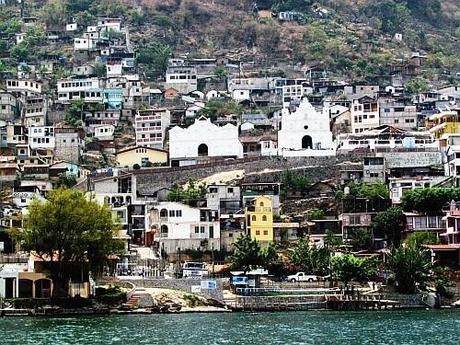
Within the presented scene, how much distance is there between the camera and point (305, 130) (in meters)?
81.9

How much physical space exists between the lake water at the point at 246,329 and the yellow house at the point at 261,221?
12049mm

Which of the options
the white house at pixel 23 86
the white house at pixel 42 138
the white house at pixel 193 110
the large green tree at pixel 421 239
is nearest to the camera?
the large green tree at pixel 421 239

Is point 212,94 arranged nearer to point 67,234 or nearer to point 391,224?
point 391,224

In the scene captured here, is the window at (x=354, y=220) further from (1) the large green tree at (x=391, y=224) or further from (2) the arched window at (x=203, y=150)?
(2) the arched window at (x=203, y=150)

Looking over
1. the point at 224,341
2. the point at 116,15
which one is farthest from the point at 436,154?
the point at 116,15

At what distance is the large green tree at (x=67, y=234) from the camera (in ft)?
179

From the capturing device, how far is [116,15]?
120812 millimetres

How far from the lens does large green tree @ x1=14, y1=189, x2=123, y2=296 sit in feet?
179

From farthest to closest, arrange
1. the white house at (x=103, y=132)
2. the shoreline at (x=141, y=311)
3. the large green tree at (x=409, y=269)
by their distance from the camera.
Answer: the white house at (x=103, y=132) < the large green tree at (x=409, y=269) < the shoreline at (x=141, y=311)

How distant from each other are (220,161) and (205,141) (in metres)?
4.18

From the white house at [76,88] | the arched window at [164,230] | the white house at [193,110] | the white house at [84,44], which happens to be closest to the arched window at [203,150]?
the white house at [193,110]

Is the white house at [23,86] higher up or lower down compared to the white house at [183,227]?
higher up

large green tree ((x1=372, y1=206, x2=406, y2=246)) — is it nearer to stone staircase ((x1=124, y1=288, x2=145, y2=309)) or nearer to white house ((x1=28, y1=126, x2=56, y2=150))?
stone staircase ((x1=124, y1=288, x2=145, y2=309))

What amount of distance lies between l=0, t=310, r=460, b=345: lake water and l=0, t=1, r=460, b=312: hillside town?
6.56m
